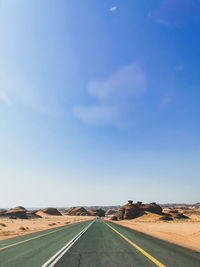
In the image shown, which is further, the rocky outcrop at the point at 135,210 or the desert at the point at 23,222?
the rocky outcrop at the point at 135,210

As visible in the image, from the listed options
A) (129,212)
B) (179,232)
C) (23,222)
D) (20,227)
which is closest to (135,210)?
(129,212)

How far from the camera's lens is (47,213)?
13738cm

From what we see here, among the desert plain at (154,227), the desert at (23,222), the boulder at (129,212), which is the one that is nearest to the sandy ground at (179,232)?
the desert plain at (154,227)

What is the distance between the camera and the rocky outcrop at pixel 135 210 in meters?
80.4

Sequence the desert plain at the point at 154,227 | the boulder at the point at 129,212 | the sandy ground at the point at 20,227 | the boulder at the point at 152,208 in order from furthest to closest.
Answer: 1. the boulder at the point at 152,208
2. the boulder at the point at 129,212
3. the sandy ground at the point at 20,227
4. the desert plain at the point at 154,227

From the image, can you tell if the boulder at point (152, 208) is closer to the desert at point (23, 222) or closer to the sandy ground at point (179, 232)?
the desert at point (23, 222)

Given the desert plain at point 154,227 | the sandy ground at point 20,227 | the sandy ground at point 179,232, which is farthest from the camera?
the sandy ground at point 20,227

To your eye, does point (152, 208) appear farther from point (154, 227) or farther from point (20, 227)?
point (20, 227)

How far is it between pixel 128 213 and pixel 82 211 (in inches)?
3791

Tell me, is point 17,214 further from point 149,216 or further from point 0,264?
point 0,264

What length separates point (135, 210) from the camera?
81.6 m

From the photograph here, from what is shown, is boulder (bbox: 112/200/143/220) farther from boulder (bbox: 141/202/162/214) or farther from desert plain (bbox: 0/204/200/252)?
desert plain (bbox: 0/204/200/252)

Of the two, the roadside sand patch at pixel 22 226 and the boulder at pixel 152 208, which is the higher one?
the boulder at pixel 152 208

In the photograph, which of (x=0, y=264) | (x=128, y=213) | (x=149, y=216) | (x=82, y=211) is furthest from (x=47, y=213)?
(x=0, y=264)
